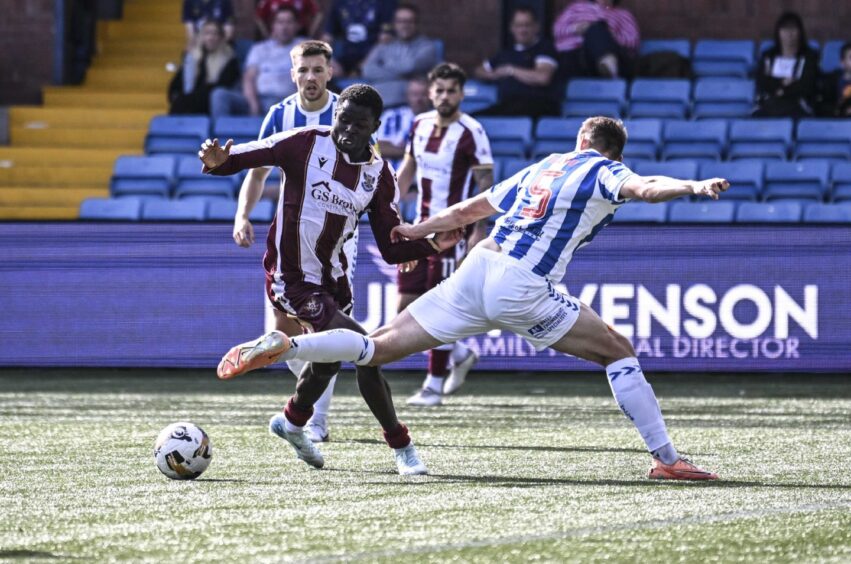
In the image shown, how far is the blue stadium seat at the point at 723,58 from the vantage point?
1597cm

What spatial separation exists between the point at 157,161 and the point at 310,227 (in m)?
8.49

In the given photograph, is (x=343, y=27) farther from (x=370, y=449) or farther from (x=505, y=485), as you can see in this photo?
(x=505, y=485)

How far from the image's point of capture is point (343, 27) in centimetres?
1644

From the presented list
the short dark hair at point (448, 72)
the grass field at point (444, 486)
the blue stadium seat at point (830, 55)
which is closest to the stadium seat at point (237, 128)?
the grass field at point (444, 486)

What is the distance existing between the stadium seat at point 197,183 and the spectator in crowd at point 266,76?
839 mm

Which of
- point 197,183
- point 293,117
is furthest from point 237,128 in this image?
point 293,117

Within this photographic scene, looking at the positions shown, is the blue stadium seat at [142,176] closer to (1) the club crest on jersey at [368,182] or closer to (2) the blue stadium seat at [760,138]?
(2) the blue stadium seat at [760,138]

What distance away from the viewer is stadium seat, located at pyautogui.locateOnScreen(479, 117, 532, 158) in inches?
588

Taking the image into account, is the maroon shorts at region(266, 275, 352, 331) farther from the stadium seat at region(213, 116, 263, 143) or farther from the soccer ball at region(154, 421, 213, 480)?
the stadium seat at region(213, 116, 263, 143)

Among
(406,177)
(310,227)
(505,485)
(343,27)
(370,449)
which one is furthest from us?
(343,27)

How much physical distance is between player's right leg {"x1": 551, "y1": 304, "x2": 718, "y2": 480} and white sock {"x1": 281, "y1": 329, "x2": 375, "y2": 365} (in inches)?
32.9

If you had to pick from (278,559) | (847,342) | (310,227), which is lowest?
(847,342)

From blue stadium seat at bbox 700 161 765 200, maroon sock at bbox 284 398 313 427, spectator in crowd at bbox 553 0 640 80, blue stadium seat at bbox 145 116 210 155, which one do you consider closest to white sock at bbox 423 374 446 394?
maroon sock at bbox 284 398 313 427

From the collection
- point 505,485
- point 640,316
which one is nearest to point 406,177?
point 640,316
